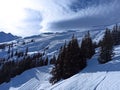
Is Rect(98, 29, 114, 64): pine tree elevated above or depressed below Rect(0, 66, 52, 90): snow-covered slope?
above

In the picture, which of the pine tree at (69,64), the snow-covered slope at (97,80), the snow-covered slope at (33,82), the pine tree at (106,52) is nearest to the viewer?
the snow-covered slope at (97,80)

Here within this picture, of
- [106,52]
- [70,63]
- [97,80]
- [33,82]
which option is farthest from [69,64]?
[33,82]

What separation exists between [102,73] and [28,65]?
66.1m

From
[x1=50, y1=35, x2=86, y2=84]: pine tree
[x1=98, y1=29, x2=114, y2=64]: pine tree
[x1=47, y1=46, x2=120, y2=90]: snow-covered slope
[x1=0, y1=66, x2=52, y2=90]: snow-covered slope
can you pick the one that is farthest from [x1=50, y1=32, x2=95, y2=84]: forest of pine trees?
[x1=47, y1=46, x2=120, y2=90]: snow-covered slope

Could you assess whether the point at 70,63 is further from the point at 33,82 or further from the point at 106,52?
the point at 33,82

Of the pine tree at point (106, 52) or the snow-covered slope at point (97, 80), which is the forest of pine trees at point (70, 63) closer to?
the pine tree at point (106, 52)

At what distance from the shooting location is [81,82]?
46.4m

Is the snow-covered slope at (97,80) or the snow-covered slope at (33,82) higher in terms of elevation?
the snow-covered slope at (97,80)

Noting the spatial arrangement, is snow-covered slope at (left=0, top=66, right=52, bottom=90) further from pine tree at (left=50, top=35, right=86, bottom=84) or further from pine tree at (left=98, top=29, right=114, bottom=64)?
pine tree at (left=98, top=29, right=114, bottom=64)

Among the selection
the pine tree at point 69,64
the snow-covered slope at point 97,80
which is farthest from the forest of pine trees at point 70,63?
the snow-covered slope at point 97,80

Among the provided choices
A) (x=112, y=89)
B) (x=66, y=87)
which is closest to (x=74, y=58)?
(x=66, y=87)

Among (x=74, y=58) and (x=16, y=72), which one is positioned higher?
A: (x=74, y=58)

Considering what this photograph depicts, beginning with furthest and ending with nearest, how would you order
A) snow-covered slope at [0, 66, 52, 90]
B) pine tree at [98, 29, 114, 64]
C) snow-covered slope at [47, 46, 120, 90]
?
snow-covered slope at [0, 66, 52, 90] < pine tree at [98, 29, 114, 64] < snow-covered slope at [47, 46, 120, 90]

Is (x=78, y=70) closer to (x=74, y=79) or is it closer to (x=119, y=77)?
(x=74, y=79)
